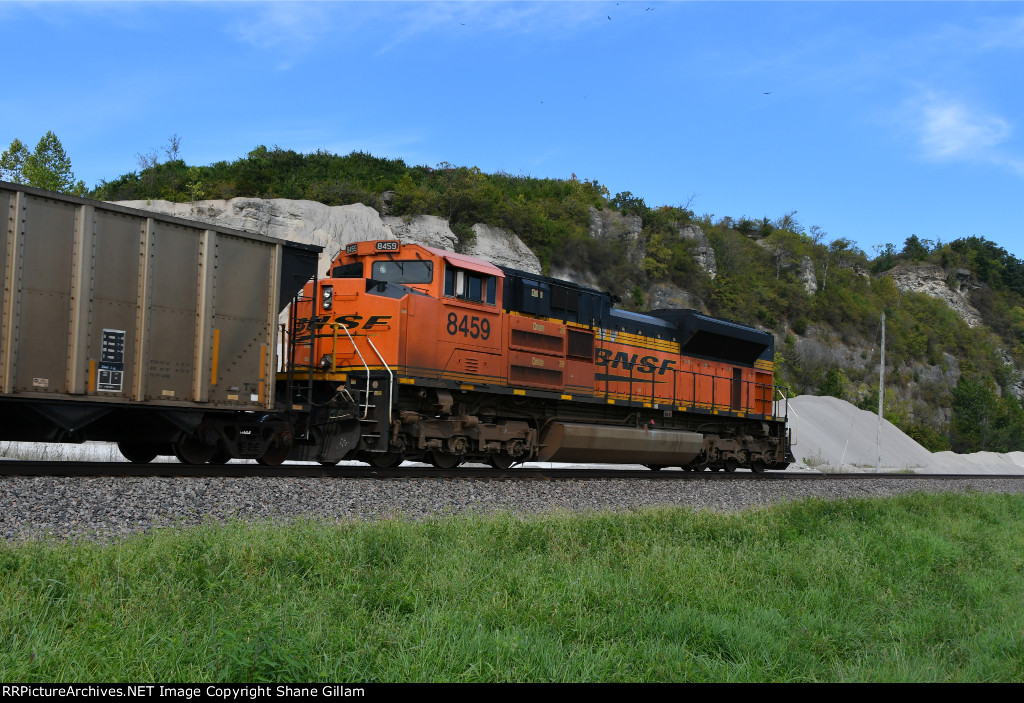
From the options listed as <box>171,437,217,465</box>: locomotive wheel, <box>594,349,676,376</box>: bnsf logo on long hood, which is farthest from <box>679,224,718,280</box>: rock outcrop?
<box>171,437,217,465</box>: locomotive wheel

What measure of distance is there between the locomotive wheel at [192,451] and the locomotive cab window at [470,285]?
4474 millimetres

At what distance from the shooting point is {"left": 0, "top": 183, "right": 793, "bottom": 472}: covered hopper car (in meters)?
9.20

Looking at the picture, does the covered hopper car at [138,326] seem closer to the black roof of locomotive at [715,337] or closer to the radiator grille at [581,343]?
the radiator grille at [581,343]

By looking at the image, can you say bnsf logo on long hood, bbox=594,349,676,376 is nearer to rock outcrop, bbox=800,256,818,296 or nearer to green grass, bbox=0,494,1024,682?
green grass, bbox=0,494,1024,682

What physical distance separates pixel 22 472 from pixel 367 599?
641 centimetres

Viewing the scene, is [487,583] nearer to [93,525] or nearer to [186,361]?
[93,525]

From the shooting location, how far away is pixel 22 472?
9.14 meters

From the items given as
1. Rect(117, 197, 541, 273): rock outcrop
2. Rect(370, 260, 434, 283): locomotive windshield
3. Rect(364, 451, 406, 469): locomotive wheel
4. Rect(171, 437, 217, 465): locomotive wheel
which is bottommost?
Rect(364, 451, 406, 469): locomotive wheel

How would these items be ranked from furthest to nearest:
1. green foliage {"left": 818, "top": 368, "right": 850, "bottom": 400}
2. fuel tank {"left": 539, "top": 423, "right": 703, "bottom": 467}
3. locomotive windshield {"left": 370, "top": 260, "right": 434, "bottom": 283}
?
1. green foliage {"left": 818, "top": 368, "right": 850, "bottom": 400}
2. fuel tank {"left": 539, "top": 423, "right": 703, "bottom": 467}
3. locomotive windshield {"left": 370, "top": 260, "right": 434, "bottom": 283}

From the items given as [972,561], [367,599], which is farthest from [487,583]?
[972,561]

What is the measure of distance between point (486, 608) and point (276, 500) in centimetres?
460

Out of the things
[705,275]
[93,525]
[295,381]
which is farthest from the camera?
[705,275]

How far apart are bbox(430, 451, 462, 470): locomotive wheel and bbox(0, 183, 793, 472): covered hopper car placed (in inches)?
1.2

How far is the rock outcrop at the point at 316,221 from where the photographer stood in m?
38.0
